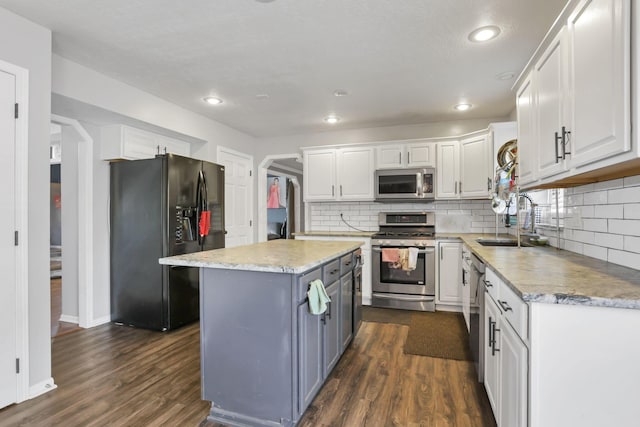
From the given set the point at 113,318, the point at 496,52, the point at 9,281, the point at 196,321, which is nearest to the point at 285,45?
the point at 496,52

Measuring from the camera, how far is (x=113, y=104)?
3.11 m

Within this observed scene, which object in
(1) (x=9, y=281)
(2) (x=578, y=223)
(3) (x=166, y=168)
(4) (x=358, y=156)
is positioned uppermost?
(4) (x=358, y=156)

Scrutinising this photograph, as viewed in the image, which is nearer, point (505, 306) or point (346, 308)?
point (505, 306)

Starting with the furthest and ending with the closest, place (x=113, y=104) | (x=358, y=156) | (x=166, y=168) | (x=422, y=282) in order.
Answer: (x=358, y=156), (x=422, y=282), (x=166, y=168), (x=113, y=104)

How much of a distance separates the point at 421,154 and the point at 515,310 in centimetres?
329

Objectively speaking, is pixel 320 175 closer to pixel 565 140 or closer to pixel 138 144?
pixel 138 144

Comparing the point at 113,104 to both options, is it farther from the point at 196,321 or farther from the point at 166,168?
the point at 196,321

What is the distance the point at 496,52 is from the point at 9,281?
148 inches

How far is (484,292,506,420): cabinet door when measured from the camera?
167 cm

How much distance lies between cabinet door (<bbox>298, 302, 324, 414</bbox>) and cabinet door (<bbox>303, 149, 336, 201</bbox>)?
9.50 feet

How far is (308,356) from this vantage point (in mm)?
1909

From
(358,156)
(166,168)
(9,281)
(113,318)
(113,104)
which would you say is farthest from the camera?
(358,156)

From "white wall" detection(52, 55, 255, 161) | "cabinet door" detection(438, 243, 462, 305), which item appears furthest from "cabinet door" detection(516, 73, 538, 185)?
"white wall" detection(52, 55, 255, 161)

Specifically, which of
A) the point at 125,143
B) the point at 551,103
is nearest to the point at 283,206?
the point at 125,143
